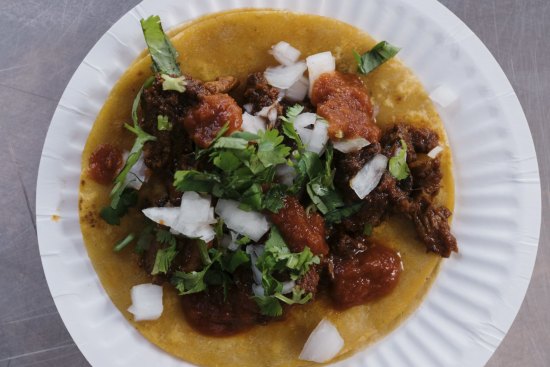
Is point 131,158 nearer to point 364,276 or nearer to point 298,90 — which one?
point 298,90

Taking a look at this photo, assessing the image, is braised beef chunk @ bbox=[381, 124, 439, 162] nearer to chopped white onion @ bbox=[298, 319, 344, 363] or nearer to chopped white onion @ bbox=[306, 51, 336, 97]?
Result: chopped white onion @ bbox=[306, 51, 336, 97]

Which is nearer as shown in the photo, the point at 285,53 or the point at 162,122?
the point at 162,122

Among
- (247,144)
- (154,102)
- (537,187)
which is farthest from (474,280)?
(154,102)

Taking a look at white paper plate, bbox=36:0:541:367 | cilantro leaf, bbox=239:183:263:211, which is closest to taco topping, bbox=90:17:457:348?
cilantro leaf, bbox=239:183:263:211

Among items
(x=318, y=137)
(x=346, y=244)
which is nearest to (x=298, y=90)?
(x=318, y=137)

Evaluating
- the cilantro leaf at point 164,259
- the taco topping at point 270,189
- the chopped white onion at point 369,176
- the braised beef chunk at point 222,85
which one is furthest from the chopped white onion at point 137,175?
the chopped white onion at point 369,176

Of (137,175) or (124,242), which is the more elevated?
(137,175)

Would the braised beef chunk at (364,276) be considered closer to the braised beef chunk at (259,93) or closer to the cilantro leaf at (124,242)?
the braised beef chunk at (259,93)
